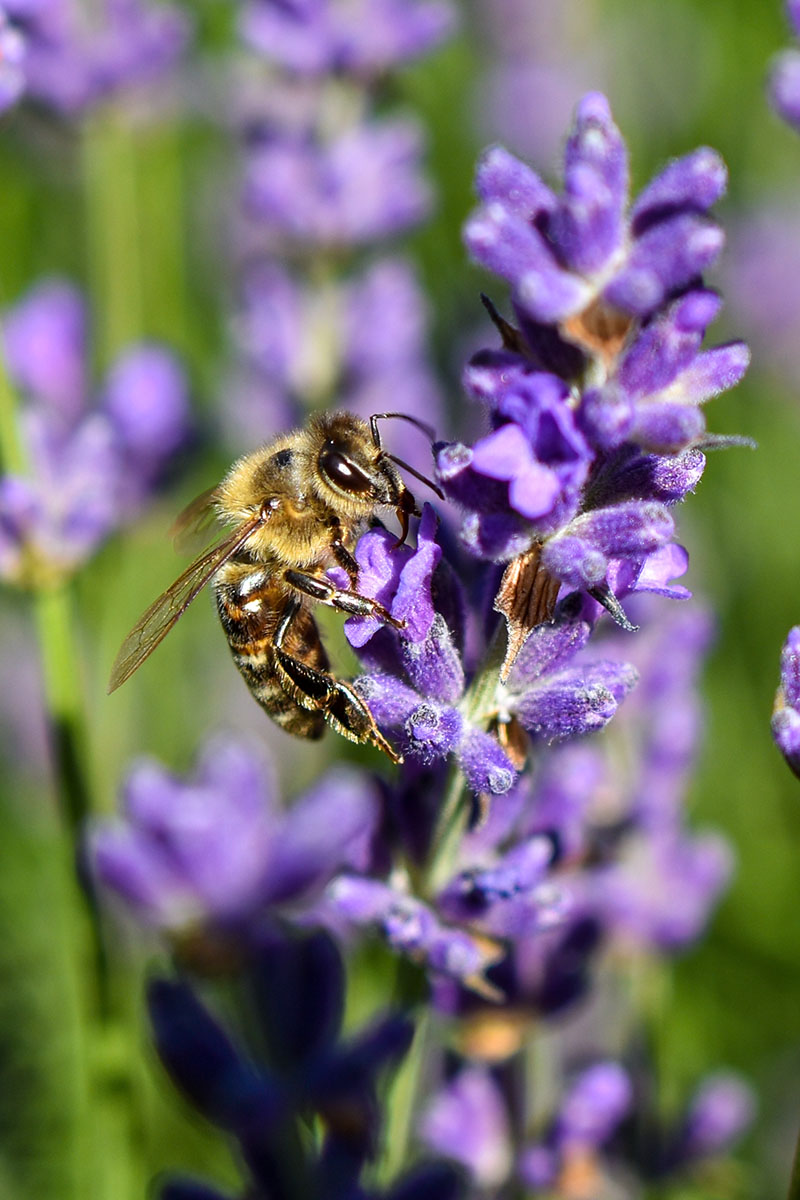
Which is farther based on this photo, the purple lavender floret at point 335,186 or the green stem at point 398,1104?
the purple lavender floret at point 335,186

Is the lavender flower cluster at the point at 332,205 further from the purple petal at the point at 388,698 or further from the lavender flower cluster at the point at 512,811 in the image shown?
the purple petal at the point at 388,698

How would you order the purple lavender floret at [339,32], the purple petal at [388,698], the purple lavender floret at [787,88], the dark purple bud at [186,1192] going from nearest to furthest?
the purple petal at [388,698] → the purple lavender floret at [787,88] → the dark purple bud at [186,1192] → the purple lavender floret at [339,32]

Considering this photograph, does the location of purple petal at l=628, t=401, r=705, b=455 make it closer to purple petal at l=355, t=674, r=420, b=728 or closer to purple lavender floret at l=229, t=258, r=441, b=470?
purple petal at l=355, t=674, r=420, b=728

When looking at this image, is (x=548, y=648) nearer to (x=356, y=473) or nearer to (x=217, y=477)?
(x=356, y=473)

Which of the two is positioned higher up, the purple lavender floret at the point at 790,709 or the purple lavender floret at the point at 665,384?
the purple lavender floret at the point at 665,384

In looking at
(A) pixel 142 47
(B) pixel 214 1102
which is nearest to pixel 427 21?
(A) pixel 142 47

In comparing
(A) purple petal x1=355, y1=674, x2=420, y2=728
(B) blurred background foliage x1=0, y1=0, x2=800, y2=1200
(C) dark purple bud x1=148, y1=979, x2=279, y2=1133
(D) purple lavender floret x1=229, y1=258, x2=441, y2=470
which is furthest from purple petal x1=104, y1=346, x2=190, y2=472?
(A) purple petal x1=355, y1=674, x2=420, y2=728

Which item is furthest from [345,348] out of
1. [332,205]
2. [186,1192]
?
[186,1192]

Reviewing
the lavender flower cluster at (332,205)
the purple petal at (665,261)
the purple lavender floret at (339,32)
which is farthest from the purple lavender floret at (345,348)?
the purple petal at (665,261)
